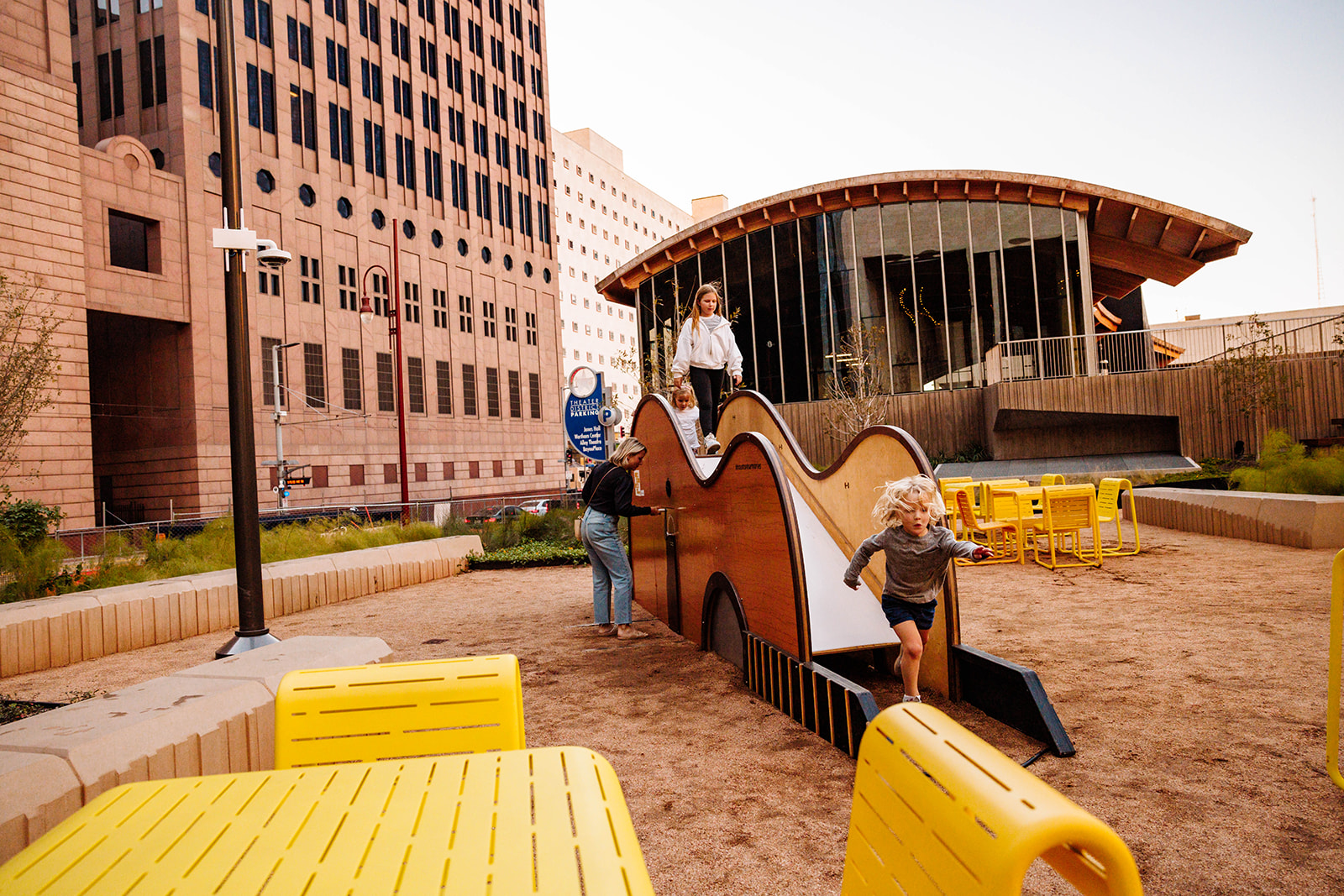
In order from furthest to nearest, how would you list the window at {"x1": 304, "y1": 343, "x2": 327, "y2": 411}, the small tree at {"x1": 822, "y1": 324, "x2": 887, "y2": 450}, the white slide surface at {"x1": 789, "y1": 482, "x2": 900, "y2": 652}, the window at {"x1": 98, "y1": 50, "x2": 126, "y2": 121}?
1. the window at {"x1": 304, "y1": 343, "x2": 327, "y2": 411}
2. the window at {"x1": 98, "y1": 50, "x2": 126, "y2": 121}
3. the small tree at {"x1": 822, "y1": 324, "x2": 887, "y2": 450}
4. the white slide surface at {"x1": 789, "y1": 482, "x2": 900, "y2": 652}

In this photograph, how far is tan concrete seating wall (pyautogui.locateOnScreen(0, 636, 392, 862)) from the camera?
2900 millimetres

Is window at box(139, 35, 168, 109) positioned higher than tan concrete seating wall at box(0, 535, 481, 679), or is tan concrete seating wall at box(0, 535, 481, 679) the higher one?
window at box(139, 35, 168, 109)

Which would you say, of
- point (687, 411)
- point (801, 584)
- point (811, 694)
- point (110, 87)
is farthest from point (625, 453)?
point (110, 87)

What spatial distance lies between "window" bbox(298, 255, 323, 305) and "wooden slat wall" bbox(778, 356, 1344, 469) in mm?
24283

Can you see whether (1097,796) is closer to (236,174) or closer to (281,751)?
(281,751)

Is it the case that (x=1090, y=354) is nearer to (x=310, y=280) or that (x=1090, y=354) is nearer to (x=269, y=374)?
(x=269, y=374)

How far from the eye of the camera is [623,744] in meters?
4.91

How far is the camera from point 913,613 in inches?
196

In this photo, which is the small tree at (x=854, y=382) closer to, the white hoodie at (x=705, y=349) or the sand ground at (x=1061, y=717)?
the sand ground at (x=1061, y=717)

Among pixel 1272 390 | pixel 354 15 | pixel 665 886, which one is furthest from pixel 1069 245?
pixel 354 15

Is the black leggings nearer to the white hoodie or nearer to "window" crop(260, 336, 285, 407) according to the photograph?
the white hoodie

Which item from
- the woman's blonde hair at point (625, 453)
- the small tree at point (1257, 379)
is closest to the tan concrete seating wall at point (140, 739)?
the woman's blonde hair at point (625, 453)

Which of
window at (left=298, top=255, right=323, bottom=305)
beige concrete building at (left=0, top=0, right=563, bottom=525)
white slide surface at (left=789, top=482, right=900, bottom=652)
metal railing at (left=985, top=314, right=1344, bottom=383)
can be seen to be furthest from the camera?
window at (left=298, top=255, right=323, bottom=305)

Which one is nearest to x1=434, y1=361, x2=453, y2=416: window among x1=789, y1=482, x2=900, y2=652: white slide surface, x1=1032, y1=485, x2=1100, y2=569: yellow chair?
x1=1032, y1=485, x2=1100, y2=569: yellow chair
